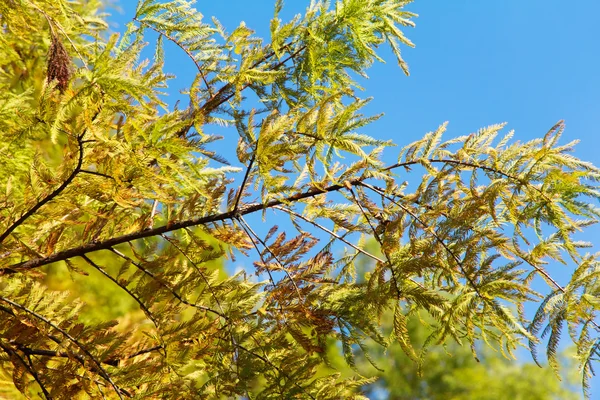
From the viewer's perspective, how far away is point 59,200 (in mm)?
1841

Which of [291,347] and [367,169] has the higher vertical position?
[367,169]

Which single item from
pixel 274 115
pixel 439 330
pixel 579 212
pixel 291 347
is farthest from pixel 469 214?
pixel 291 347

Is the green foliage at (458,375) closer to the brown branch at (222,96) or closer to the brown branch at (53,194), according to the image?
the brown branch at (222,96)

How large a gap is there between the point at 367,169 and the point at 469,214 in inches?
13.1

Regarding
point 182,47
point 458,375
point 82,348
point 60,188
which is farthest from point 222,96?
point 458,375

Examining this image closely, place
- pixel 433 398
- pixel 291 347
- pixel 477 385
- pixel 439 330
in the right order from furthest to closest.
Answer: pixel 433 398, pixel 477 385, pixel 291 347, pixel 439 330

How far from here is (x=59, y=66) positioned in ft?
6.16

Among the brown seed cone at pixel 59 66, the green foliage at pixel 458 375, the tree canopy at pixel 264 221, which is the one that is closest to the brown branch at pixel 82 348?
the tree canopy at pixel 264 221

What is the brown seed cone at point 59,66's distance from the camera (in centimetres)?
185

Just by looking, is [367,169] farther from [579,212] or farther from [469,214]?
[579,212]

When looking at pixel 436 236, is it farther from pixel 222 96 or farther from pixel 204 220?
pixel 222 96

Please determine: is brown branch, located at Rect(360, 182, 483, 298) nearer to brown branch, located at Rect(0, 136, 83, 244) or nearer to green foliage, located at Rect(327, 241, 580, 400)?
brown branch, located at Rect(0, 136, 83, 244)

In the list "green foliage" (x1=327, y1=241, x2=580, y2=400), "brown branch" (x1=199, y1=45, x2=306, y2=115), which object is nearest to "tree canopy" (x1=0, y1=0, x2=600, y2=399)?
Answer: "brown branch" (x1=199, y1=45, x2=306, y2=115)

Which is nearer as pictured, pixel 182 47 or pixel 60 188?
pixel 60 188
